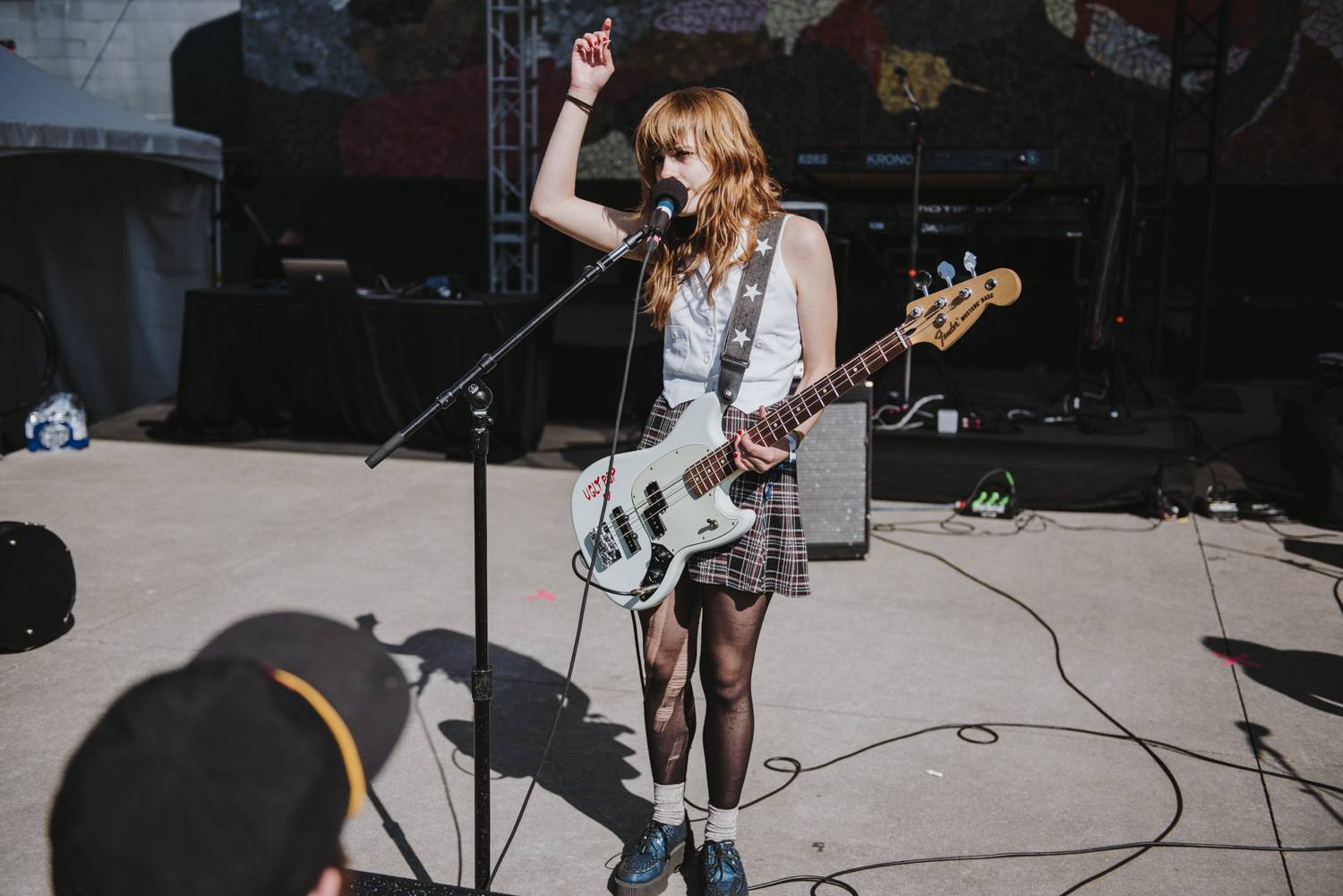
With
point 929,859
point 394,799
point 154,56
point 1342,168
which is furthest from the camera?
point 154,56

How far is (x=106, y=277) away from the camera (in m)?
9.13

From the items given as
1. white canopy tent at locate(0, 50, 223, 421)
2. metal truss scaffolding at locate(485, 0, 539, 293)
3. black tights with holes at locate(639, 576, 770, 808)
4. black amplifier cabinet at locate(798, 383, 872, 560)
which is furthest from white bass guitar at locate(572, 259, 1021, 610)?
metal truss scaffolding at locate(485, 0, 539, 293)

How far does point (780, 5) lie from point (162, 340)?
7.38 meters

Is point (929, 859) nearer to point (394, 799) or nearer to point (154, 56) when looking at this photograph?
point (394, 799)

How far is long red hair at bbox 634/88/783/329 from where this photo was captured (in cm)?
249

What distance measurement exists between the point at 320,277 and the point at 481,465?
595 centimetres

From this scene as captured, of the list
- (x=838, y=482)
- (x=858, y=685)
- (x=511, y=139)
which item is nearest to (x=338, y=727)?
(x=858, y=685)

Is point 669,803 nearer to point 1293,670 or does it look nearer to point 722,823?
point 722,823

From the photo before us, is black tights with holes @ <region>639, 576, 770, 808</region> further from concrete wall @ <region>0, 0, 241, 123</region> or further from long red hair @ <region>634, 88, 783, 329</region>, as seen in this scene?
concrete wall @ <region>0, 0, 241, 123</region>

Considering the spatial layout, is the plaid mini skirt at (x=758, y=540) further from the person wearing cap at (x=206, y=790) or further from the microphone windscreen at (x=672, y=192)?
the person wearing cap at (x=206, y=790)

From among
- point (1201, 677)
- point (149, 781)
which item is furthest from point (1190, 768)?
point (149, 781)

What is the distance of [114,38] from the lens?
577 inches

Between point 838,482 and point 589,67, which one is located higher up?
point 589,67

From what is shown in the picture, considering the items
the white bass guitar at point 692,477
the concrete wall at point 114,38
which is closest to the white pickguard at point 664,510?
the white bass guitar at point 692,477
